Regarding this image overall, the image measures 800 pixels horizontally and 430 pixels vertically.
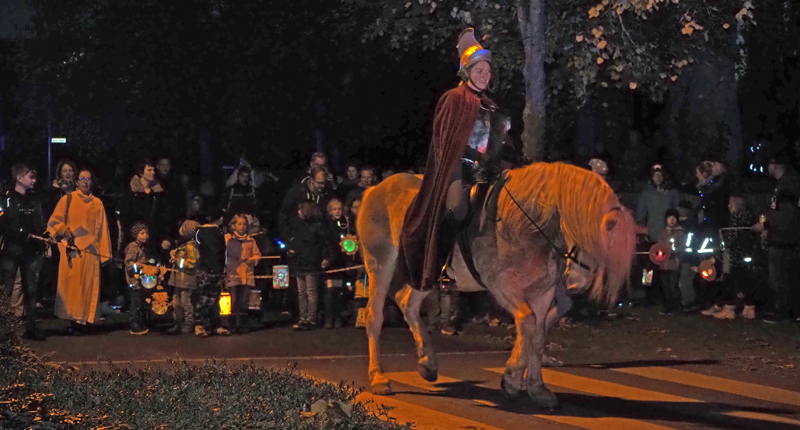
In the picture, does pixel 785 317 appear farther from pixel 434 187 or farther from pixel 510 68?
pixel 434 187

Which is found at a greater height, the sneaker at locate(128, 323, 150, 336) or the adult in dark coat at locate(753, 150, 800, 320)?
the adult in dark coat at locate(753, 150, 800, 320)

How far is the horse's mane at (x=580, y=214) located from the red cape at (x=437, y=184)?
1.69 ft

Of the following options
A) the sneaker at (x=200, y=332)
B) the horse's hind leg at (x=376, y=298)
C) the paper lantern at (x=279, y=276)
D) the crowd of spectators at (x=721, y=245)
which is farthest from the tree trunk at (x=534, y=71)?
the horse's hind leg at (x=376, y=298)

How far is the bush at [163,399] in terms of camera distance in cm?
705

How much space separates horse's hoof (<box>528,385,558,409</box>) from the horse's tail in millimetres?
968

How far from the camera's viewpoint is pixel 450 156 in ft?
33.7

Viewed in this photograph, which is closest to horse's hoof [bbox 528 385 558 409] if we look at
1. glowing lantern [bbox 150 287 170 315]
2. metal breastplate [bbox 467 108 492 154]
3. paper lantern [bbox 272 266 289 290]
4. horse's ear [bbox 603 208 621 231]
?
horse's ear [bbox 603 208 621 231]

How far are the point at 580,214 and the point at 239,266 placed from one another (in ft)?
24.3

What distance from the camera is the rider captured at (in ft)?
33.7

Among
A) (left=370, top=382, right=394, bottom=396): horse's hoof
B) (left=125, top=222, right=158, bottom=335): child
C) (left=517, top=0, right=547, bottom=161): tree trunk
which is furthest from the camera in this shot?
(left=125, top=222, right=158, bottom=335): child

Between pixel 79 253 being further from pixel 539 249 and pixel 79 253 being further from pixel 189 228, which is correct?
pixel 539 249

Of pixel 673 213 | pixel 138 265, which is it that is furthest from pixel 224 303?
pixel 673 213

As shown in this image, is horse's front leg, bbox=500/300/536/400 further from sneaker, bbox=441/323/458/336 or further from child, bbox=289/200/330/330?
child, bbox=289/200/330/330

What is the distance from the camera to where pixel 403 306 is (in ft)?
38.1
